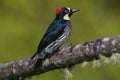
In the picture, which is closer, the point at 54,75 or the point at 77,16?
the point at 54,75

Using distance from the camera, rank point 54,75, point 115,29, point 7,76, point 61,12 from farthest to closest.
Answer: point 115,29 < point 54,75 < point 61,12 < point 7,76

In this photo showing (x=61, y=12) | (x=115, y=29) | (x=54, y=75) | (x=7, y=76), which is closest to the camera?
Answer: (x=7, y=76)

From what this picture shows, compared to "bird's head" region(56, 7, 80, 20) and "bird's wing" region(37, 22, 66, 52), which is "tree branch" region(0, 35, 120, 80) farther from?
"bird's head" region(56, 7, 80, 20)

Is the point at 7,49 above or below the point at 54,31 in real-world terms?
below

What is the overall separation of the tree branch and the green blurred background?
4.06 m

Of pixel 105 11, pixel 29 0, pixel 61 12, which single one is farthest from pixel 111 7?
pixel 61 12

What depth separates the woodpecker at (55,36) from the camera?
21.5 feet

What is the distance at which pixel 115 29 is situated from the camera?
11.8 meters

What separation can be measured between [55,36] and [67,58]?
0.68 m

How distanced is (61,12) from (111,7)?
5123mm

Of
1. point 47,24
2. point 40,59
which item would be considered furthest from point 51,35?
point 47,24

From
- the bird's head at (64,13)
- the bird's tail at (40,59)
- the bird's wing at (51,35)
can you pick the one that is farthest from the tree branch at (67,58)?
the bird's head at (64,13)

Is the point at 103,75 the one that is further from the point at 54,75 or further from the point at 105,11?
the point at 105,11

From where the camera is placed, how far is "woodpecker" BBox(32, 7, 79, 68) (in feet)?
21.5
